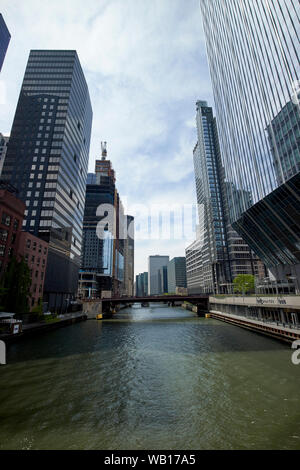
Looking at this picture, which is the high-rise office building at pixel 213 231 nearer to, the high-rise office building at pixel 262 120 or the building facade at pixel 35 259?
the high-rise office building at pixel 262 120

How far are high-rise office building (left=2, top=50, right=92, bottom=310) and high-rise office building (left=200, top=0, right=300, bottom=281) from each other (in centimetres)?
6744

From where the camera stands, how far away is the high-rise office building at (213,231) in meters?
144

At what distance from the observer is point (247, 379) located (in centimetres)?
1947

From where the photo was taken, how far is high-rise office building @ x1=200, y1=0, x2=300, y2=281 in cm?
4525

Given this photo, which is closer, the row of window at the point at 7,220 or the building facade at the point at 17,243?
the building facade at the point at 17,243

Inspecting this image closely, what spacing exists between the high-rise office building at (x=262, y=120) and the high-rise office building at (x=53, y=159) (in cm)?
6744

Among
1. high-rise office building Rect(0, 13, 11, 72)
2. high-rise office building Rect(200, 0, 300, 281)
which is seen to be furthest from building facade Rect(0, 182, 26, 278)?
high-rise office building Rect(0, 13, 11, 72)

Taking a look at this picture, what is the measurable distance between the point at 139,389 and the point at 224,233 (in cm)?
14920

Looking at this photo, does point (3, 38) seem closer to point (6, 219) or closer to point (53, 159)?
point (53, 159)

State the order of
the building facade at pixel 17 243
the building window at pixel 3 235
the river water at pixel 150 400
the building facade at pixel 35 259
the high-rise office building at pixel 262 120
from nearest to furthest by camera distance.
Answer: the river water at pixel 150 400
the high-rise office building at pixel 262 120
the building window at pixel 3 235
the building facade at pixel 17 243
the building facade at pixel 35 259

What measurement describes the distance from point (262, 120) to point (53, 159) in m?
78.9

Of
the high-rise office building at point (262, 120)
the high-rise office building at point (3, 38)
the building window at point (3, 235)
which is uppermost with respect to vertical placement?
the high-rise office building at point (3, 38)

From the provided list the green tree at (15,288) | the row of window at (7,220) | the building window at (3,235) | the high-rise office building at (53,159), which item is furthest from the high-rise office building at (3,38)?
the green tree at (15,288)
